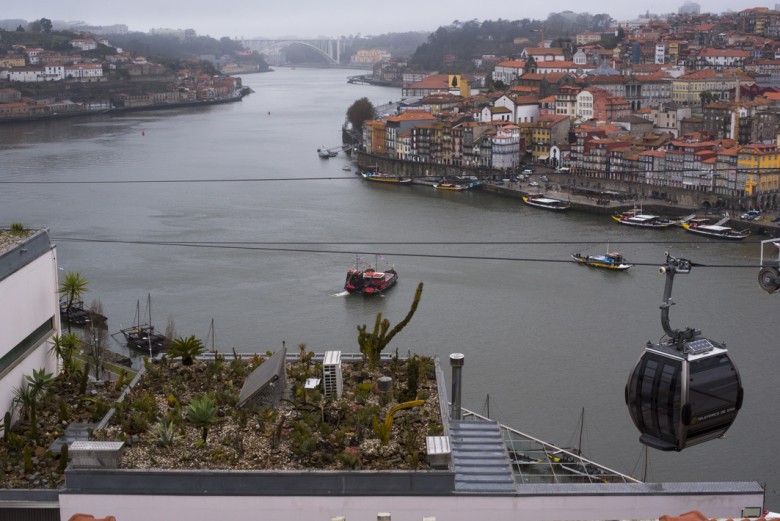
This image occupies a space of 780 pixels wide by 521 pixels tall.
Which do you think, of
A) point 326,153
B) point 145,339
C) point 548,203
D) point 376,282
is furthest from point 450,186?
point 145,339

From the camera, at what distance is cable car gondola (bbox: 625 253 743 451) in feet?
6.33

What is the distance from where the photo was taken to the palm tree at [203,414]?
2521mm

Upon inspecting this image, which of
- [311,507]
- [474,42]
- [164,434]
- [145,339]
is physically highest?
[474,42]

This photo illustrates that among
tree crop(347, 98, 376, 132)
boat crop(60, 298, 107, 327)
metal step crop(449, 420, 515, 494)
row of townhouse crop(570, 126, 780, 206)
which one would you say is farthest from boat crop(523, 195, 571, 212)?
metal step crop(449, 420, 515, 494)

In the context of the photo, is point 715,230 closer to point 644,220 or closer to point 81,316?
point 644,220

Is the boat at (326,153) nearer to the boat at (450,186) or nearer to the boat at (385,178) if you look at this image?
the boat at (385,178)

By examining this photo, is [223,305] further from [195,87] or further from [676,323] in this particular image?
[195,87]

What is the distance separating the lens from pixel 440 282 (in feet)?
23.9

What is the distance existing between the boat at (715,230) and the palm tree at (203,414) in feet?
25.7

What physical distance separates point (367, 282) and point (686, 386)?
5225 mm

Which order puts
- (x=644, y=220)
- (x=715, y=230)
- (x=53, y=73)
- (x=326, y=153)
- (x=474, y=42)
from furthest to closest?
1. (x=474, y=42)
2. (x=53, y=73)
3. (x=326, y=153)
4. (x=644, y=220)
5. (x=715, y=230)

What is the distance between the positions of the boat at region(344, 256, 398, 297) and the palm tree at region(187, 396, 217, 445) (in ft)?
14.7

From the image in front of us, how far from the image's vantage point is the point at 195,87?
94.5 feet

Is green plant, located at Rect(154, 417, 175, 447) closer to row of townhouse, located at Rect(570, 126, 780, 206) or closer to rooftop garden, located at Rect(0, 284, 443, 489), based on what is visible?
rooftop garden, located at Rect(0, 284, 443, 489)
